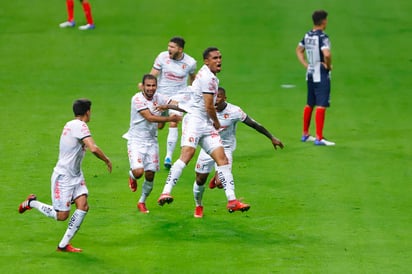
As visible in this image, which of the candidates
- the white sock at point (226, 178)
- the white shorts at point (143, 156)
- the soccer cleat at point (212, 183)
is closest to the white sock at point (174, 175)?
the white sock at point (226, 178)

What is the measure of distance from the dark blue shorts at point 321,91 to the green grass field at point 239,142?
95cm

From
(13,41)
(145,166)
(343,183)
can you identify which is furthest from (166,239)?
(13,41)

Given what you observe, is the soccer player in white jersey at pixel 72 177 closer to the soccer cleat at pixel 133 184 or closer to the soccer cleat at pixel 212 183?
the soccer cleat at pixel 133 184

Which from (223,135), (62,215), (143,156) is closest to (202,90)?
(223,135)

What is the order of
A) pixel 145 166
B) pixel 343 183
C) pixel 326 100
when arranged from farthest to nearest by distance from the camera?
1. pixel 326 100
2. pixel 343 183
3. pixel 145 166

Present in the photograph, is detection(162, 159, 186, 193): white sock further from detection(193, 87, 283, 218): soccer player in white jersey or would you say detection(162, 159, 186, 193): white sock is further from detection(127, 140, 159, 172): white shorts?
detection(127, 140, 159, 172): white shorts

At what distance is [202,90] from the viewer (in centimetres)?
1664

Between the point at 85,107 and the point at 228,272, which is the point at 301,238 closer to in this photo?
the point at 228,272

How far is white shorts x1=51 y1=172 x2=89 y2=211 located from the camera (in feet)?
50.4

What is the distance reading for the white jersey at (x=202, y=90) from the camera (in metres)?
16.6

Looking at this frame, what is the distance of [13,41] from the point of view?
32031mm

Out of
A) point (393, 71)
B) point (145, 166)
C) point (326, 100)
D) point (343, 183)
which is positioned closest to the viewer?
point (145, 166)

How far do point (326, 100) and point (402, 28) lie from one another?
445 inches

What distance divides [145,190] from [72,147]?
251cm
